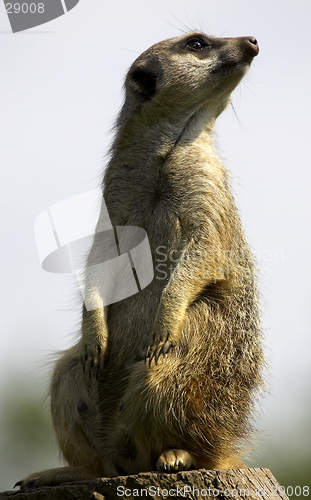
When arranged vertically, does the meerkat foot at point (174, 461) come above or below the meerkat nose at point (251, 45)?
below

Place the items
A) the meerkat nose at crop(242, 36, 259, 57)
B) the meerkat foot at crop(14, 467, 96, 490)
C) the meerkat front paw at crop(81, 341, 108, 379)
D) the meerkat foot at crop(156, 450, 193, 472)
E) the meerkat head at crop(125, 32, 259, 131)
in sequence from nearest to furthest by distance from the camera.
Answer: the meerkat foot at crop(156, 450, 193, 472) < the meerkat foot at crop(14, 467, 96, 490) < the meerkat front paw at crop(81, 341, 108, 379) < the meerkat head at crop(125, 32, 259, 131) < the meerkat nose at crop(242, 36, 259, 57)

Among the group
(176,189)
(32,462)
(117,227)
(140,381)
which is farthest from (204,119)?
(32,462)

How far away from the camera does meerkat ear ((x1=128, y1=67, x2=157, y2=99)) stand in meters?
5.85

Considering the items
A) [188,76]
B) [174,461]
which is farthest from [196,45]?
[174,461]

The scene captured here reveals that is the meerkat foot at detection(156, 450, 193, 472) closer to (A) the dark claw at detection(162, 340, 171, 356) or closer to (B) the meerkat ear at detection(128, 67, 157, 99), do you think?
(A) the dark claw at detection(162, 340, 171, 356)

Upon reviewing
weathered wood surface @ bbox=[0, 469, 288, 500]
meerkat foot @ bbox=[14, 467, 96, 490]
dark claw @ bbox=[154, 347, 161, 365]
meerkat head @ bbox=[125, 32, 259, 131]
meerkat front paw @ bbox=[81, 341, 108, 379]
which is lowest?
meerkat foot @ bbox=[14, 467, 96, 490]

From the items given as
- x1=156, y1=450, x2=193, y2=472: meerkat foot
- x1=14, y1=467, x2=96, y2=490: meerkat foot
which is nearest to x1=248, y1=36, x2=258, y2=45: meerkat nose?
x1=156, y1=450, x2=193, y2=472: meerkat foot

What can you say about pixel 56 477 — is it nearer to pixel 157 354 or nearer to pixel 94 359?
pixel 94 359

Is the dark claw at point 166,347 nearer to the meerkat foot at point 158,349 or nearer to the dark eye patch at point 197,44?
the meerkat foot at point 158,349

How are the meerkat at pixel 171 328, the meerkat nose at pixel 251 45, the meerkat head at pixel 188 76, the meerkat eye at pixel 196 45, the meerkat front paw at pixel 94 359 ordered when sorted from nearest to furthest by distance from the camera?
the meerkat at pixel 171 328 → the meerkat front paw at pixel 94 359 → the meerkat head at pixel 188 76 → the meerkat nose at pixel 251 45 → the meerkat eye at pixel 196 45

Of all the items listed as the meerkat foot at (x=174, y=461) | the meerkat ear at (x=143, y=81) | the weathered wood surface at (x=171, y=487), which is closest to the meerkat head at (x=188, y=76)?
the meerkat ear at (x=143, y=81)

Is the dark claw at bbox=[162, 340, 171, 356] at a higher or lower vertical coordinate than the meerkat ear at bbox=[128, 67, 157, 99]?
lower

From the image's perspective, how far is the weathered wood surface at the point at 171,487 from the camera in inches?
139

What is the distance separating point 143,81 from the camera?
19.6 feet
